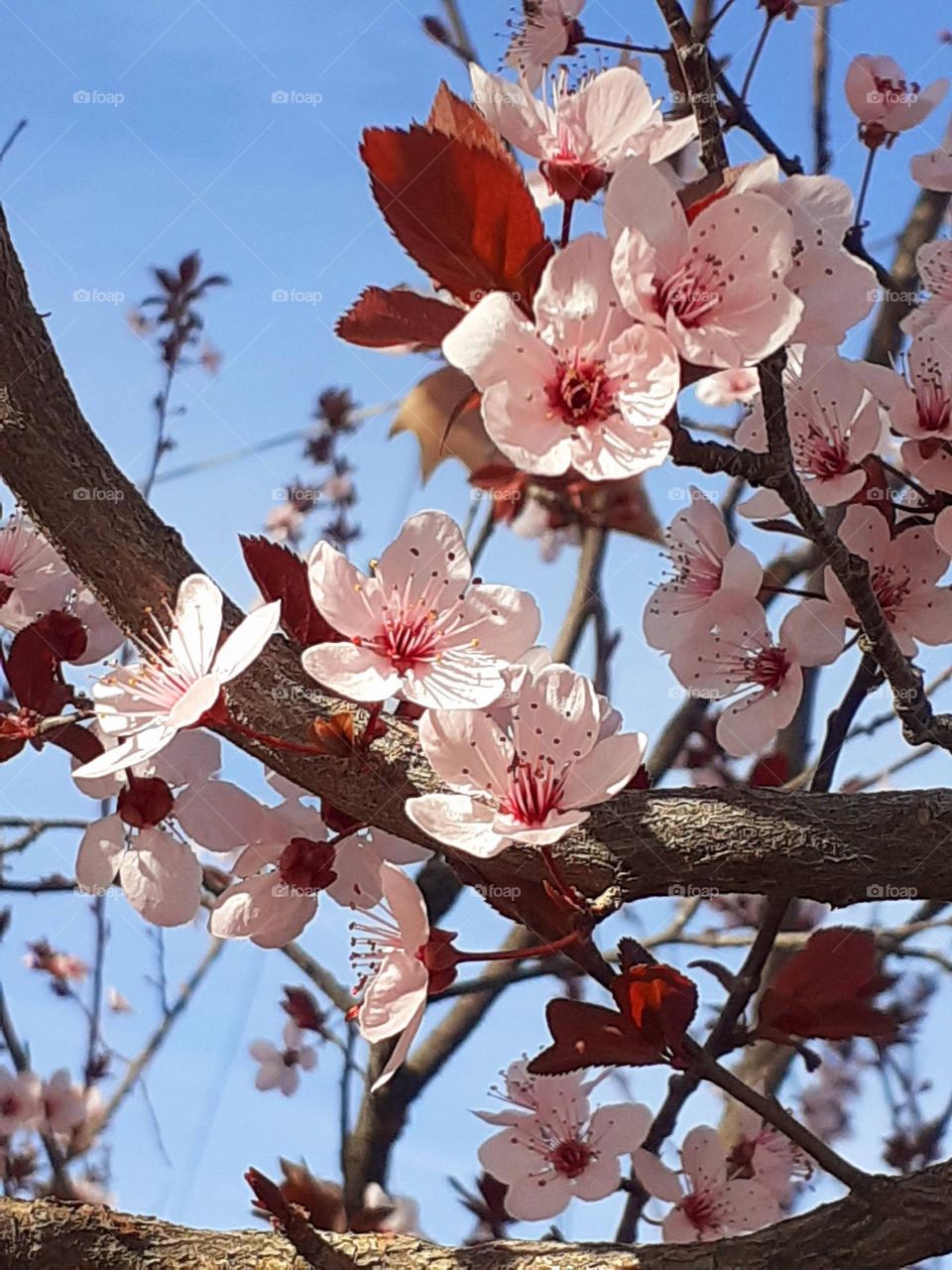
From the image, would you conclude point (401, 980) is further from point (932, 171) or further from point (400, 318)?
point (932, 171)

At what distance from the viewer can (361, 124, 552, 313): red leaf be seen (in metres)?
0.65

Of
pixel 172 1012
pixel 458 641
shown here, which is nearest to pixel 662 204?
pixel 458 641

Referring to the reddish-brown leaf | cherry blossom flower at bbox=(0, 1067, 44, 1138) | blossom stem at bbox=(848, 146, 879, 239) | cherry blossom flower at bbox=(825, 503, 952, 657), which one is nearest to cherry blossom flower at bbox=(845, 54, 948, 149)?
blossom stem at bbox=(848, 146, 879, 239)

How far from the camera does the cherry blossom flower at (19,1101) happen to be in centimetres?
184

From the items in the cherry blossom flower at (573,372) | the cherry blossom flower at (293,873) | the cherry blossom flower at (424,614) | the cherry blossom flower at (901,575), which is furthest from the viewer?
the cherry blossom flower at (901,575)

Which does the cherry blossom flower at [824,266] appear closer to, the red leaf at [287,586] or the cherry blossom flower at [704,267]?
the cherry blossom flower at [704,267]

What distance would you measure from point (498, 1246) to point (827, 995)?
0.28 meters

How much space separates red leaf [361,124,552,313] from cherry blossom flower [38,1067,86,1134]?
1687mm

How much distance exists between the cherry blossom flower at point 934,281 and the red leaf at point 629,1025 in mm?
534

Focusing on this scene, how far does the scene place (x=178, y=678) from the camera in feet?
2.49

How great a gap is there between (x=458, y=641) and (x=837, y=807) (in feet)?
0.84

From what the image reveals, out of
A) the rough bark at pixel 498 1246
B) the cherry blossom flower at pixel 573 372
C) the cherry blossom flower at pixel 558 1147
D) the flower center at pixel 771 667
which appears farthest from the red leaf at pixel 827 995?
the cherry blossom flower at pixel 573 372

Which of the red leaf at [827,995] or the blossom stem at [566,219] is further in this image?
the red leaf at [827,995]

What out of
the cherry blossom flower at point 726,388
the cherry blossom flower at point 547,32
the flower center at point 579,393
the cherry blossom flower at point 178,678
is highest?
the cherry blossom flower at point 726,388
